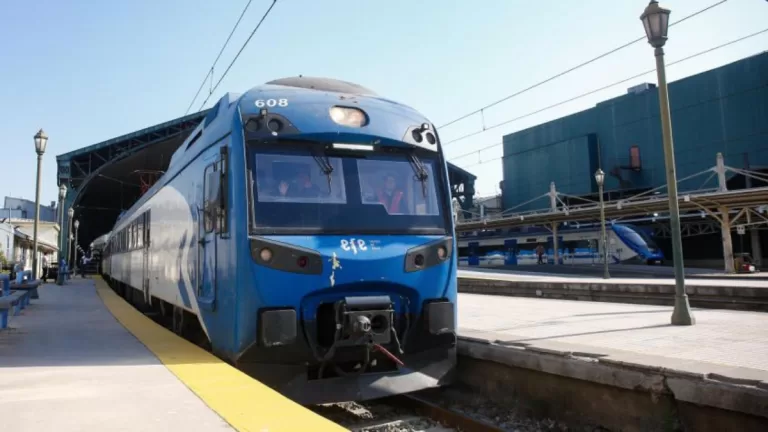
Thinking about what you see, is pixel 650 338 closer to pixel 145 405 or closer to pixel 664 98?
pixel 664 98

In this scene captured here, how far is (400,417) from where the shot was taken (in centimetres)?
664

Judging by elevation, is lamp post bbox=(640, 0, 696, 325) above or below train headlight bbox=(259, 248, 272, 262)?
above

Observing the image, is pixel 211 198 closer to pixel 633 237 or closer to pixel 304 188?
pixel 304 188

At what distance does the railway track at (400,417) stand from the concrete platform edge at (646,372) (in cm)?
98

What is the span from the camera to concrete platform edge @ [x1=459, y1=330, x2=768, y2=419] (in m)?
4.66

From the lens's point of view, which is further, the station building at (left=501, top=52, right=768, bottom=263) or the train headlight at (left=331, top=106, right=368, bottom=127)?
the station building at (left=501, top=52, right=768, bottom=263)

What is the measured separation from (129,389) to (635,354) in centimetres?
493

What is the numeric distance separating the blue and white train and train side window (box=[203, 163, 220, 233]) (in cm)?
2

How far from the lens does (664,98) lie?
9.78 metres

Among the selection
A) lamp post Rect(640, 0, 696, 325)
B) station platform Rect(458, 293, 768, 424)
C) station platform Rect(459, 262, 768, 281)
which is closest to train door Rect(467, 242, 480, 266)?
station platform Rect(459, 262, 768, 281)

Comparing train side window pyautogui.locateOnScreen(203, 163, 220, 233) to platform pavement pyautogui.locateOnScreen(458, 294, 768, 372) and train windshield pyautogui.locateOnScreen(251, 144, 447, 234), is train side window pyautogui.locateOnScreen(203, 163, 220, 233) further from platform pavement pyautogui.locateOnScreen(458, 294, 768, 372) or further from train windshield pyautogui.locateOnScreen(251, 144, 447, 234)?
platform pavement pyautogui.locateOnScreen(458, 294, 768, 372)

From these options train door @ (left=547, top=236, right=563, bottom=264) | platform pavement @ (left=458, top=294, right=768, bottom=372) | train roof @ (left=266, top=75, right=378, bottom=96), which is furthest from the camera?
train door @ (left=547, top=236, right=563, bottom=264)

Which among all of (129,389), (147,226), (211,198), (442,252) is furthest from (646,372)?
(147,226)

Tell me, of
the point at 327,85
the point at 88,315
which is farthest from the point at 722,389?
the point at 88,315
